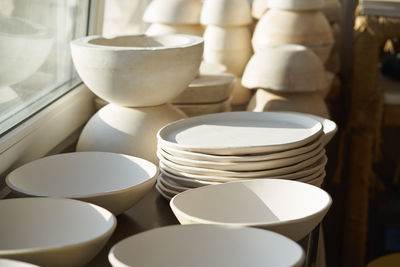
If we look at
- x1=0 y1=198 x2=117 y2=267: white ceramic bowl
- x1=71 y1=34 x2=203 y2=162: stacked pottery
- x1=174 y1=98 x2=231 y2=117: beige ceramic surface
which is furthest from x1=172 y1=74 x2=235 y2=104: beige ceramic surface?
x1=0 y1=198 x2=117 y2=267: white ceramic bowl

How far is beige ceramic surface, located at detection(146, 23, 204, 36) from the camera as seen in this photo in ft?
5.26

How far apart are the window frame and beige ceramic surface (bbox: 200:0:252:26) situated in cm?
28

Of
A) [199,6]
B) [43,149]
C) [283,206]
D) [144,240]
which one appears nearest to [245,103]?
[199,6]

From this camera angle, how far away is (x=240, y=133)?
3.41 feet

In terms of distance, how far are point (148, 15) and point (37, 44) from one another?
39 cm

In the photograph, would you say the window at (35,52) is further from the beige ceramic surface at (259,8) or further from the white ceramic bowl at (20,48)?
the beige ceramic surface at (259,8)

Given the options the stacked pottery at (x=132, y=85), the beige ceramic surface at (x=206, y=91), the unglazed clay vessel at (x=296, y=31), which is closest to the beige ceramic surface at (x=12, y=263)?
the stacked pottery at (x=132, y=85)

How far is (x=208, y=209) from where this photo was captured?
0.84 metres

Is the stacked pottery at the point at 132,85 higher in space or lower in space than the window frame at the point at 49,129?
higher

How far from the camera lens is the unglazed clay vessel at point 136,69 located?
3.29 feet

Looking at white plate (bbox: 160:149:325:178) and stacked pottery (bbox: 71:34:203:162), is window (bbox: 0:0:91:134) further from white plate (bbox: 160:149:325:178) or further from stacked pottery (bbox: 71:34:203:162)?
white plate (bbox: 160:149:325:178)

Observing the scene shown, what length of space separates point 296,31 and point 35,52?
651mm

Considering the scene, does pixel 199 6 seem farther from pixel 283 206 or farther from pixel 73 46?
pixel 283 206

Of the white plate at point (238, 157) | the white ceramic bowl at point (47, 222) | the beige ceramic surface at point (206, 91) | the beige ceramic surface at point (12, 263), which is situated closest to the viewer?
the beige ceramic surface at point (12, 263)
